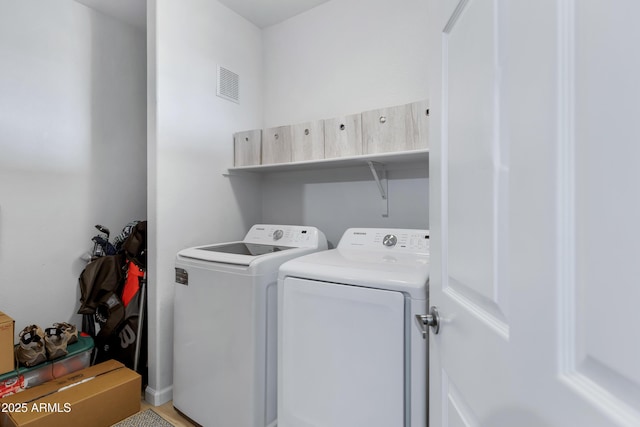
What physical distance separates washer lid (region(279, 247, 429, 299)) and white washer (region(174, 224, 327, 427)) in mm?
222

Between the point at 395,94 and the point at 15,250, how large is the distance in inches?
107

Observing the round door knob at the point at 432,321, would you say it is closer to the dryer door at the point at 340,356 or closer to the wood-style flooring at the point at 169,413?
the dryer door at the point at 340,356

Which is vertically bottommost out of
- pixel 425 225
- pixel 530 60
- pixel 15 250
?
pixel 15 250

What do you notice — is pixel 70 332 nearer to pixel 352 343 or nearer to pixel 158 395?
pixel 158 395

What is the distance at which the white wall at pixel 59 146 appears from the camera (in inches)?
75.8

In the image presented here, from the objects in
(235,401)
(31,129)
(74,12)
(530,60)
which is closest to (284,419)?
(235,401)

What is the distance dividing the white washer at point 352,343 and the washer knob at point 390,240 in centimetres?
24

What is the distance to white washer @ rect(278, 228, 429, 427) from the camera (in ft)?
3.54

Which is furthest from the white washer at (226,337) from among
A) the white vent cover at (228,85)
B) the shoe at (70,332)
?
the white vent cover at (228,85)

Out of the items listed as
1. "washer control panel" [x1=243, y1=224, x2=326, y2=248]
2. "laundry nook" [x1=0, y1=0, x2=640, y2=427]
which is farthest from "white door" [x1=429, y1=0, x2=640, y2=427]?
"washer control panel" [x1=243, y1=224, x2=326, y2=248]

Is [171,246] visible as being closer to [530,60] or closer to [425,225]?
[425,225]

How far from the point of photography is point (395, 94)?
83.0 inches

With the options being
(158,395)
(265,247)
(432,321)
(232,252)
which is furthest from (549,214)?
(158,395)

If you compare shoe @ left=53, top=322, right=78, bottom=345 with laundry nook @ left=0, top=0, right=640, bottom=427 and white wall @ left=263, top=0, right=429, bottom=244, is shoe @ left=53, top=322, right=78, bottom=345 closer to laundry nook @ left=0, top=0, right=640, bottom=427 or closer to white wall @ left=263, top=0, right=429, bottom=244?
laundry nook @ left=0, top=0, right=640, bottom=427
